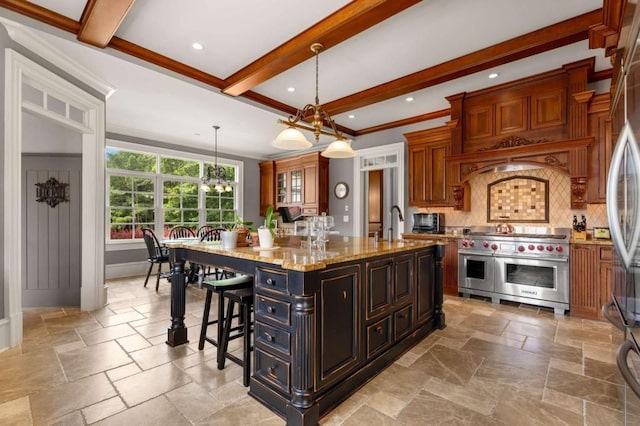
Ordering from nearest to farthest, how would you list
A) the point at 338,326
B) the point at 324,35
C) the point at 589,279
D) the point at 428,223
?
1. the point at 338,326
2. the point at 324,35
3. the point at 589,279
4. the point at 428,223

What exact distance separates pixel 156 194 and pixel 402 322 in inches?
223

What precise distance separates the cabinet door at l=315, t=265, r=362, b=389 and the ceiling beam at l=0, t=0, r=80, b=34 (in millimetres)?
3184

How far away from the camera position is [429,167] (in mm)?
4867

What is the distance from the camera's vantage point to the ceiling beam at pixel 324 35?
7.79 feet

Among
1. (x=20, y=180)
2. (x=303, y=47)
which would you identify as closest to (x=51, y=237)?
(x=20, y=180)

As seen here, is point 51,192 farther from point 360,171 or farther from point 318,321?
point 360,171

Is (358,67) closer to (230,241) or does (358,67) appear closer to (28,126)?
(230,241)

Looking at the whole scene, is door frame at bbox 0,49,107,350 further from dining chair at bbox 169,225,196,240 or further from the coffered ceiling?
dining chair at bbox 169,225,196,240

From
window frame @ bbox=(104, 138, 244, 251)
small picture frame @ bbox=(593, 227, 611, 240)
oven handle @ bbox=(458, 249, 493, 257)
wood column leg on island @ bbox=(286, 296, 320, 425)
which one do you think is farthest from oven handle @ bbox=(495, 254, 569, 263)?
window frame @ bbox=(104, 138, 244, 251)

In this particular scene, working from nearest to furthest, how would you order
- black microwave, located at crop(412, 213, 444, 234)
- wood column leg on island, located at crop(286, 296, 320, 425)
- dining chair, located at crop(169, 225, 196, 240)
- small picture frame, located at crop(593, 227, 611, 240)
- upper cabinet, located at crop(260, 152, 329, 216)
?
wood column leg on island, located at crop(286, 296, 320, 425), small picture frame, located at crop(593, 227, 611, 240), black microwave, located at crop(412, 213, 444, 234), dining chair, located at crop(169, 225, 196, 240), upper cabinet, located at crop(260, 152, 329, 216)

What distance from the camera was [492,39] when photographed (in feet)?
9.88

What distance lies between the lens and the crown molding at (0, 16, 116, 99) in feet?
8.58

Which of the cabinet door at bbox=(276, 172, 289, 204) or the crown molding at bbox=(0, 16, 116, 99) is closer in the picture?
the crown molding at bbox=(0, 16, 116, 99)

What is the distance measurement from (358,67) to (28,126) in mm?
4139
